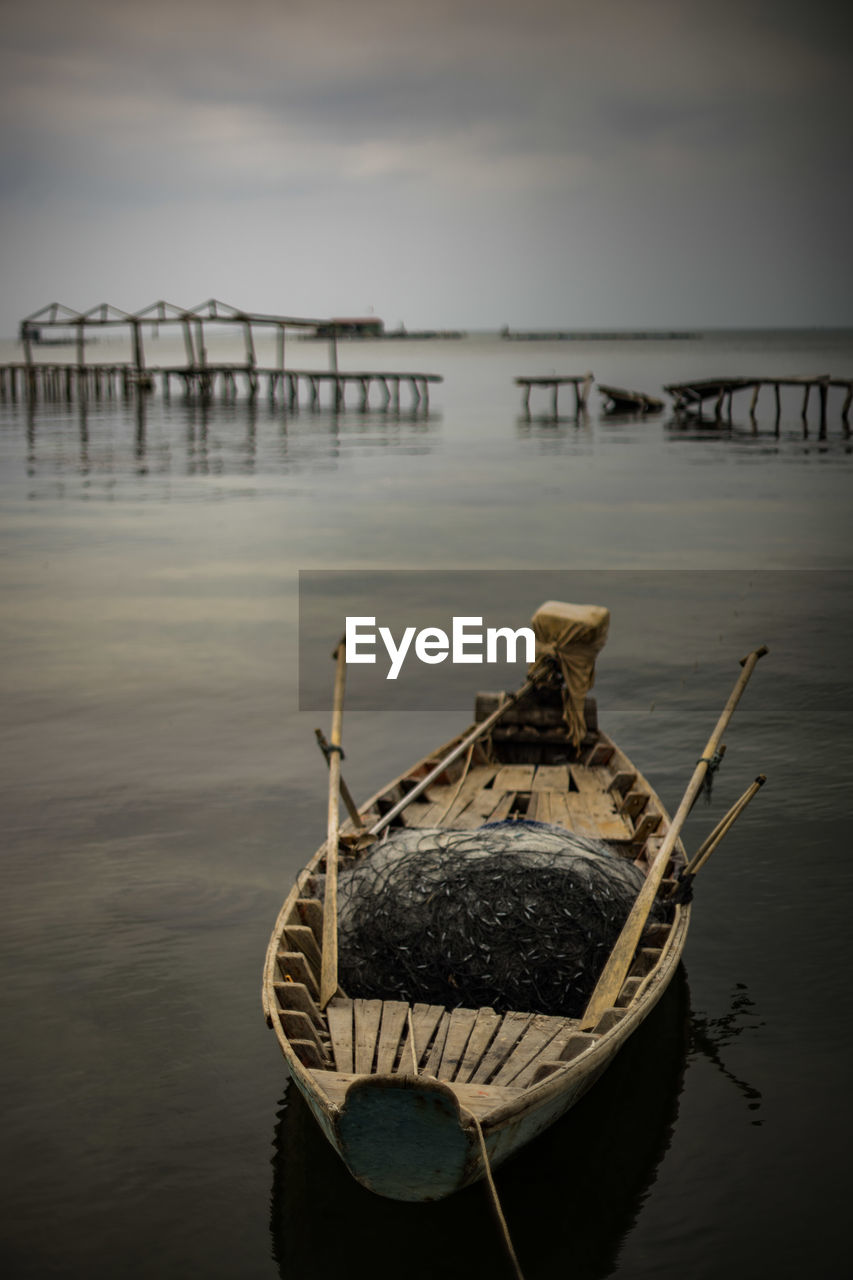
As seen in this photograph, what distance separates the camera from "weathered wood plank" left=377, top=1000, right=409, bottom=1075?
6.27 metres

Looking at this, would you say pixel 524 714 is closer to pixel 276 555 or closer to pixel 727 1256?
pixel 727 1256

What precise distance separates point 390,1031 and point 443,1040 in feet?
1.04

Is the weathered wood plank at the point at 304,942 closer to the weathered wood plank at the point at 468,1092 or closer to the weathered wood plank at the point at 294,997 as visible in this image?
the weathered wood plank at the point at 294,997

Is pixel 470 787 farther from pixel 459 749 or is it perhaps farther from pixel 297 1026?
pixel 297 1026

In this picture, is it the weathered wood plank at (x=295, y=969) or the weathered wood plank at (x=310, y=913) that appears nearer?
the weathered wood plank at (x=295, y=969)

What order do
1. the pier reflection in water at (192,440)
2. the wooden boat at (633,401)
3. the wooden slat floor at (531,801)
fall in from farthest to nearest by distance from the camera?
the wooden boat at (633,401) < the pier reflection in water at (192,440) < the wooden slat floor at (531,801)

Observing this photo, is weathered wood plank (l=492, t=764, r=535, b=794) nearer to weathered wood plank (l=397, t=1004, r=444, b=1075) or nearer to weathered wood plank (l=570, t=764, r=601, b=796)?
weathered wood plank (l=570, t=764, r=601, b=796)

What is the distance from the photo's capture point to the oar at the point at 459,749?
30.8ft

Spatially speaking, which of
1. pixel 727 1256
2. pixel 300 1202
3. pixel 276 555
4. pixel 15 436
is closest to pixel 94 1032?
pixel 300 1202

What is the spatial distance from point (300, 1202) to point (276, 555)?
21.5 m

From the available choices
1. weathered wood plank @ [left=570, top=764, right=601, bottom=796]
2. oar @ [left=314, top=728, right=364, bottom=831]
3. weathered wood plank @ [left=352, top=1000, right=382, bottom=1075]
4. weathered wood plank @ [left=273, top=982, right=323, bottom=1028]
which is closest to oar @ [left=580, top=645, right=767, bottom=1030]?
weathered wood plank @ [left=352, top=1000, right=382, bottom=1075]

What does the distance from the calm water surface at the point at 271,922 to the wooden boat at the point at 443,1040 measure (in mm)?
824

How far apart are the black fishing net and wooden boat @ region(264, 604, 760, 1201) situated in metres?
0.15

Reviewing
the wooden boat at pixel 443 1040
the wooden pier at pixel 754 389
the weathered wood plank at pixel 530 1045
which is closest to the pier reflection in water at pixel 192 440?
the wooden pier at pixel 754 389
